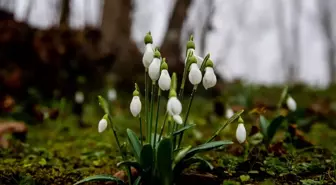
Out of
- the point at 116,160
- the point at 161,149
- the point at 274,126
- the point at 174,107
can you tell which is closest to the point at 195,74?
the point at 174,107

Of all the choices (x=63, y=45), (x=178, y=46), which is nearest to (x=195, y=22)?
(x=178, y=46)

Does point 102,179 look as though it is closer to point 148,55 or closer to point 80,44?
point 148,55

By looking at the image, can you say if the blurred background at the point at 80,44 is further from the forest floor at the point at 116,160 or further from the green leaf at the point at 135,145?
A: the green leaf at the point at 135,145

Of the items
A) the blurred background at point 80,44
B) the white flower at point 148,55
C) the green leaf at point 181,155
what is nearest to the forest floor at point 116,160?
the green leaf at point 181,155

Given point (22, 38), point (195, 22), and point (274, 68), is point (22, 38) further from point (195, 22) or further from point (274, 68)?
point (274, 68)

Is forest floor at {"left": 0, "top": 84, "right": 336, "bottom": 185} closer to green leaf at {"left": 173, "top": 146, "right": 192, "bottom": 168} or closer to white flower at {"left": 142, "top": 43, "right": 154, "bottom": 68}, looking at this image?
green leaf at {"left": 173, "top": 146, "right": 192, "bottom": 168}

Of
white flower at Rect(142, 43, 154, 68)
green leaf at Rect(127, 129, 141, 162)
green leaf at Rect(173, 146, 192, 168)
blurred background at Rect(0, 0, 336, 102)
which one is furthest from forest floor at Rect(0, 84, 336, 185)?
blurred background at Rect(0, 0, 336, 102)
